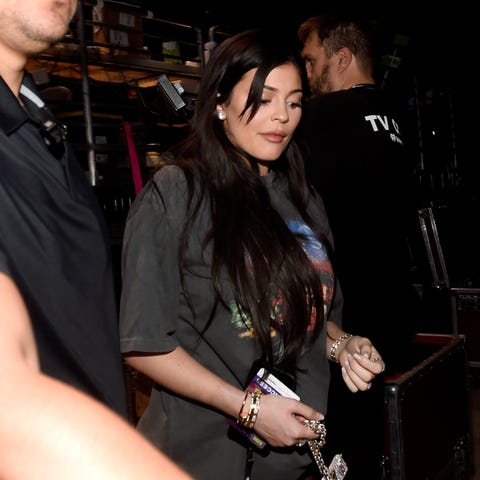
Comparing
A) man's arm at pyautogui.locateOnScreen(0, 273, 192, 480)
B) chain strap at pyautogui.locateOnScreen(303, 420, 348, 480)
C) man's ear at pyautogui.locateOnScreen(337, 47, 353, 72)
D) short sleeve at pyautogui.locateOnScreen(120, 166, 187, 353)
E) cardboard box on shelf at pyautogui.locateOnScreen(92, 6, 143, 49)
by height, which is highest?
cardboard box on shelf at pyautogui.locateOnScreen(92, 6, 143, 49)

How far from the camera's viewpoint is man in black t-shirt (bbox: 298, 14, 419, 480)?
5.81 ft

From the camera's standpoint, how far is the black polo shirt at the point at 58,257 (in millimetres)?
750

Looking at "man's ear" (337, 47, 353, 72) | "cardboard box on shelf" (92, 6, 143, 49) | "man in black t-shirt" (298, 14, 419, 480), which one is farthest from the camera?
"cardboard box on shelf" (92, 6, 143, 49)

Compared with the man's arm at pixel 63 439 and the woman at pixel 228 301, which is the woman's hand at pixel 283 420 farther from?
the man's arm at pixel 63 439

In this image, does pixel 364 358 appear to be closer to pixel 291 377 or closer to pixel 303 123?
pixel 291 377

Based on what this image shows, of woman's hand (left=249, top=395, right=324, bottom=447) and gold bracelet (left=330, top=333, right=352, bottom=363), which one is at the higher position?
gold bracelet (left=330, top=333, right=352, bottom=363)

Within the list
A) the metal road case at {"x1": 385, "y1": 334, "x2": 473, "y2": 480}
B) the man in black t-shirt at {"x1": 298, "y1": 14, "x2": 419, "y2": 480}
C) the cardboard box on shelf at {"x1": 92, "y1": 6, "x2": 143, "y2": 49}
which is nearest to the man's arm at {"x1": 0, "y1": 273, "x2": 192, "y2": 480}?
the man in black t-shirt at {"x1": 298, "y1": 14, "x2": 419, "y2": 480}

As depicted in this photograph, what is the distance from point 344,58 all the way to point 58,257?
5.24ft

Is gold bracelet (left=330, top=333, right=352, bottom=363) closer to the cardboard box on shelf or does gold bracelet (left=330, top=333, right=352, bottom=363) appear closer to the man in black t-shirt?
the man in black t-shirt

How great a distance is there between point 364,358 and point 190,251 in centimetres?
46

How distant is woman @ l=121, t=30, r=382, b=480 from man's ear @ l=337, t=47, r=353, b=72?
0.78 metres

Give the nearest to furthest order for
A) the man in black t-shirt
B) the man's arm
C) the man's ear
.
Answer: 1. the man's arm
2. the man in black t-shirt
3. the man's ear

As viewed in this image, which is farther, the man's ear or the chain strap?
the man's ear

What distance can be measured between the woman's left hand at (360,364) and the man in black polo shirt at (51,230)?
2.00 ft
